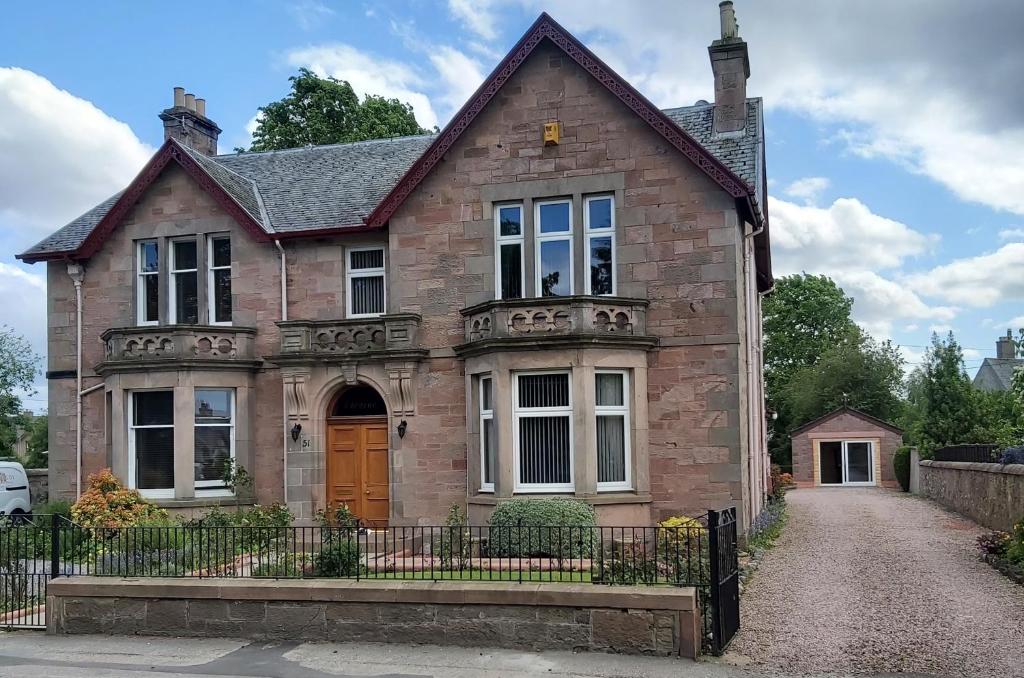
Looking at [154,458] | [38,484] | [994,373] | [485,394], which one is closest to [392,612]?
[485,394]

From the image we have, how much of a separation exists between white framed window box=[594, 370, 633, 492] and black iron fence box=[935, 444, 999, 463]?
9.66m

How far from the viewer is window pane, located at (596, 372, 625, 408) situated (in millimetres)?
18219

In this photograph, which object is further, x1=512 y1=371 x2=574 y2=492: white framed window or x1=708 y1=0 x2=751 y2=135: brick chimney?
x1=708 y1=0 x2=751 y2=135: brick chimney

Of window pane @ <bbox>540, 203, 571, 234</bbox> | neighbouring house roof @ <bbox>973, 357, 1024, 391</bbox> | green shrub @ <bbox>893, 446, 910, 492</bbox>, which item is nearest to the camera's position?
window pane @ <bbox>540, 203, 571, 234</bbox>

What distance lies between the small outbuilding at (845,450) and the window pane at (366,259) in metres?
31.0

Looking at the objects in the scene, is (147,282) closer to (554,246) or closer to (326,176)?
(326,176)

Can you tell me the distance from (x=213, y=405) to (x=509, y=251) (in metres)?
6.97

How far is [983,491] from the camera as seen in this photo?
72.9ft

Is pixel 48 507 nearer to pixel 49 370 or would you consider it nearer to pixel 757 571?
pixel 49 370

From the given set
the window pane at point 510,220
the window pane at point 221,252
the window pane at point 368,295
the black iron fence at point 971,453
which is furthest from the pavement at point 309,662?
the black iron fence at point 971,453

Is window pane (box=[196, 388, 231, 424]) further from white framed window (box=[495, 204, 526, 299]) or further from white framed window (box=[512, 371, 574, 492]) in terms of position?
white framed window (box=[512, 371, 574, 492])

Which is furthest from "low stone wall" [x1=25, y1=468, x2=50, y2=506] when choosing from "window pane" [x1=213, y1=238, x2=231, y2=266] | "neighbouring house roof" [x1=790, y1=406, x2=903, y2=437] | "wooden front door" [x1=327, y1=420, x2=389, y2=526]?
"neighbouring house roof" [x1=790, y1=406, x2=903, y2=437]

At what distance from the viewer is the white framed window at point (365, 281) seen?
20.8 meters

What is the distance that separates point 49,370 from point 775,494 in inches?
816
